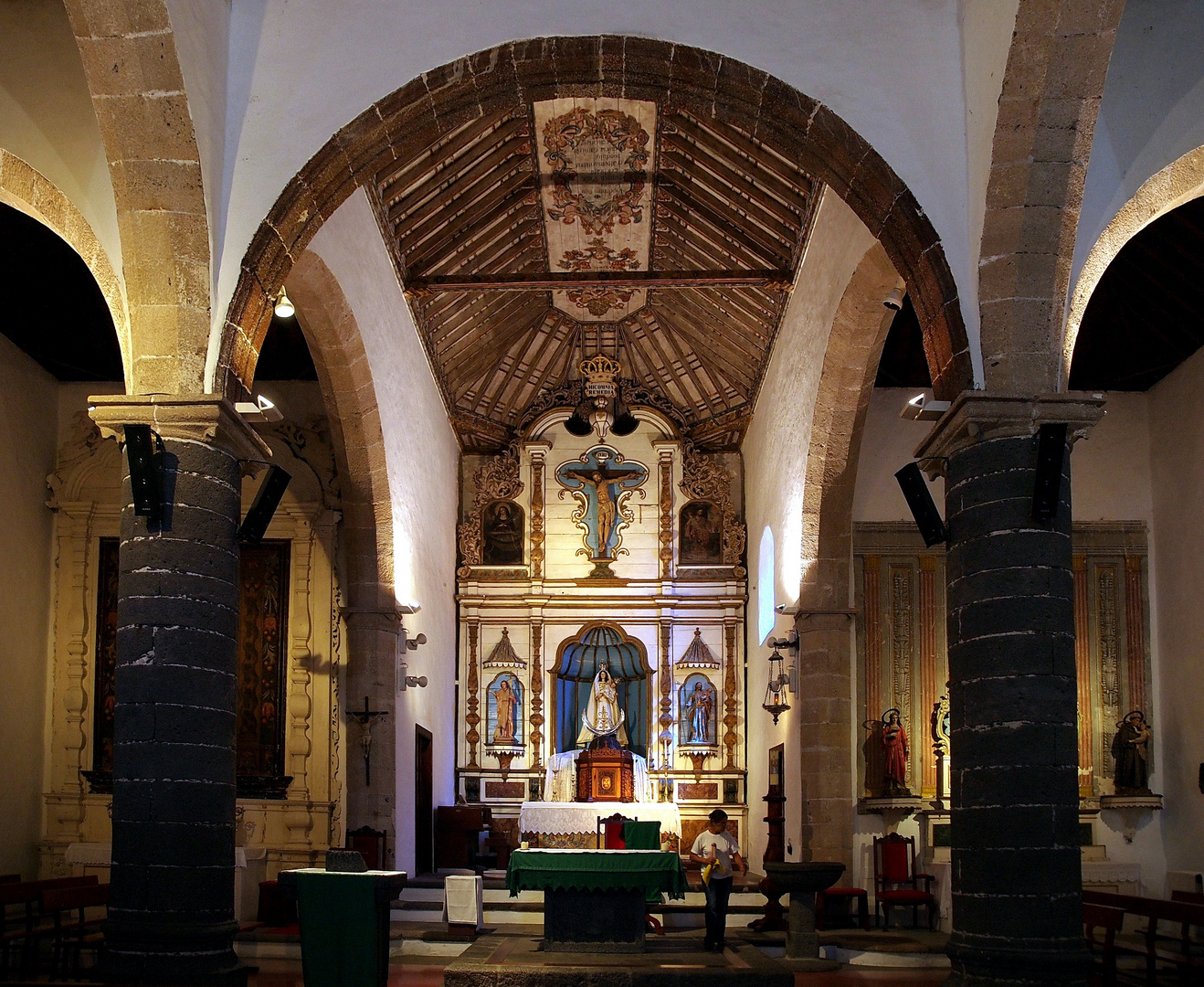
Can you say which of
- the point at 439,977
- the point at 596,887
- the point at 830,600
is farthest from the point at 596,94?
the point at 439,977

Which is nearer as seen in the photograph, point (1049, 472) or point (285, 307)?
point (1049, 472)

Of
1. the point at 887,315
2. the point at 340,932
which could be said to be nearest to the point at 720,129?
the point at 887,315

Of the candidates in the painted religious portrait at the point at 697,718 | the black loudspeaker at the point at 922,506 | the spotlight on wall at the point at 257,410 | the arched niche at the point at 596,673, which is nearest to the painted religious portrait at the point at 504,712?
the arched niche at the point at 596,673

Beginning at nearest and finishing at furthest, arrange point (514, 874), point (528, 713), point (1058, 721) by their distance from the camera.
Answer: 1. point (1058, 721)
2. point (514, 874)
3. point (528, 713)

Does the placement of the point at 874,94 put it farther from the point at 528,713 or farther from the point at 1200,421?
the point at 528,713

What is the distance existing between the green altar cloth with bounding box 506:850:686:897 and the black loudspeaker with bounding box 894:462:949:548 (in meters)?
3.13

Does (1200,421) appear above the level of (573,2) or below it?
below

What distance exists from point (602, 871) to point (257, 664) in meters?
5.81

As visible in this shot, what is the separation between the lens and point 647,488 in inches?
761

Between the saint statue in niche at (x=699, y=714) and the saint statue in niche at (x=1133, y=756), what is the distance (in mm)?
5778

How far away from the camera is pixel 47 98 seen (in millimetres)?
9156

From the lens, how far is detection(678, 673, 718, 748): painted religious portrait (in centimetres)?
1866

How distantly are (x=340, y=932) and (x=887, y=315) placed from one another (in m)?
6.90

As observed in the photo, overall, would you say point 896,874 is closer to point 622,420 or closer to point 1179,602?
point 1179,602
